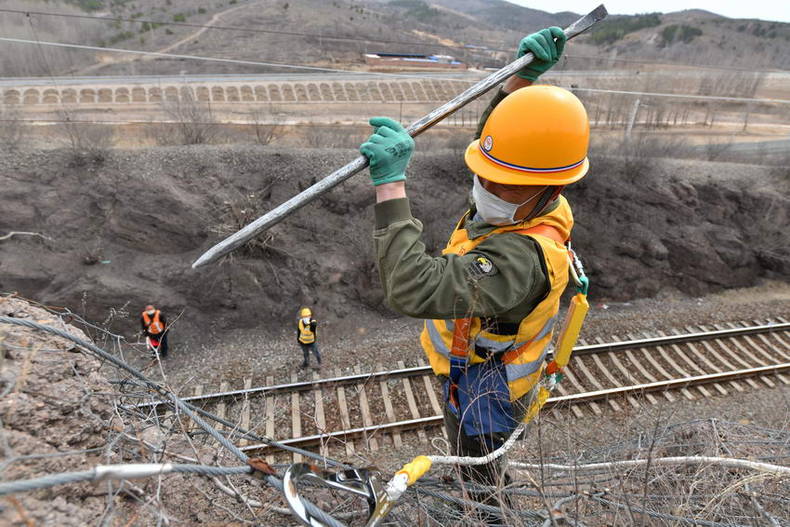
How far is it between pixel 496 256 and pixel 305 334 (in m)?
5.88

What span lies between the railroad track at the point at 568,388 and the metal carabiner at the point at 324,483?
411 centimetres

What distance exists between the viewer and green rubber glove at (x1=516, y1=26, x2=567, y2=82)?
10.2 ft

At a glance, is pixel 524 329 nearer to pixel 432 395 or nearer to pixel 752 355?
pixel 432 395

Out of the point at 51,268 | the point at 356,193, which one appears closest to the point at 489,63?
the point at 356,193

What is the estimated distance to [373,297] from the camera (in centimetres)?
962

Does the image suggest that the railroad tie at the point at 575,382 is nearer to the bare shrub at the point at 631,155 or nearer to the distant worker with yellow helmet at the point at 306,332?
the distant worker with yellow helmet at the point at 306,332

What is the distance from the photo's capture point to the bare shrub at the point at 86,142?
31.0ft

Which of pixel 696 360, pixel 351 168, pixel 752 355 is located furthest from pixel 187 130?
pixel 752 355

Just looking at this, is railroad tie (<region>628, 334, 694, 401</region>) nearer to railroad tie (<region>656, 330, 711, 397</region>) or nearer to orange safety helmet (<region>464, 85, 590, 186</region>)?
railroad tie (<region>656, 330, 711, 397</region>)

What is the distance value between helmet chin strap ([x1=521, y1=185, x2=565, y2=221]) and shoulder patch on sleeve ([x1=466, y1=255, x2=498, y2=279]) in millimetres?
563

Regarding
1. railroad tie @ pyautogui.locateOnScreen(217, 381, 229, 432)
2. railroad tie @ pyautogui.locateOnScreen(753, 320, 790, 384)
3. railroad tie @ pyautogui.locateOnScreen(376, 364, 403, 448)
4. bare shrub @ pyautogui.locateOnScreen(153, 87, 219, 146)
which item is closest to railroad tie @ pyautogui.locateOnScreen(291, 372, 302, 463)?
railroad tie @ pyautogui.locateOnScreen(217, 381, 229, 432)

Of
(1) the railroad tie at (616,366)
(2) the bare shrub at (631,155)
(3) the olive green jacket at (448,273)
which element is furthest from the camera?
(2) the bare shrub at (631,155)

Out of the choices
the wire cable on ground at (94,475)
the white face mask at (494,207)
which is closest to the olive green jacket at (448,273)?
the white face mask at (494,207)

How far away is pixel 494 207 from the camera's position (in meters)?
2.49
